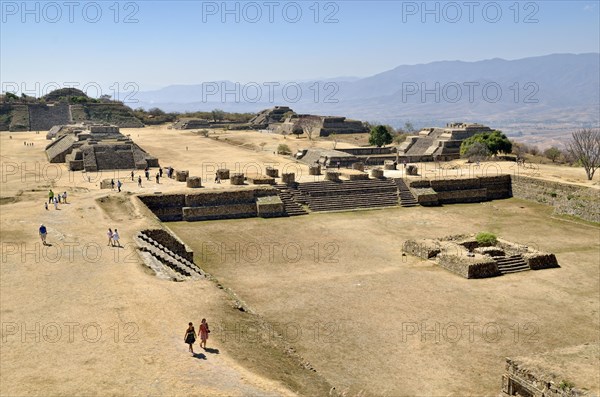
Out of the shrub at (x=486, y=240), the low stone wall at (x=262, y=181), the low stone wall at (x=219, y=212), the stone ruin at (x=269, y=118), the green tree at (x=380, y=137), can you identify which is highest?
the stone ruin at (x=269, y=118)

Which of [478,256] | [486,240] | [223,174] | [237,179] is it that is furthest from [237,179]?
[478,256]

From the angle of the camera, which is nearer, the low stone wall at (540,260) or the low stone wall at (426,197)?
the low stone wall at (540,260)

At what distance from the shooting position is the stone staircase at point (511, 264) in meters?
24.9

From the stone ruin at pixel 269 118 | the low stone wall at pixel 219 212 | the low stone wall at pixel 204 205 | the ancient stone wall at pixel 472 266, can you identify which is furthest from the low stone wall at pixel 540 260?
the stone ruin at pixel 269 118

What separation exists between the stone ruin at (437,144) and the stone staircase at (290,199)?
20566 mm

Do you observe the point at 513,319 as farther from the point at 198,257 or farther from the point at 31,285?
the point at 31,285

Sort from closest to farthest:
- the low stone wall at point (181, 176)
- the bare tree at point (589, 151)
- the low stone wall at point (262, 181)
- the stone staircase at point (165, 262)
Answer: the stone staircase at point (165, 262) < the low stone wall at point (262, 181) < the low stone wall at point (181, 176) < the bare tree at point (589, 151)

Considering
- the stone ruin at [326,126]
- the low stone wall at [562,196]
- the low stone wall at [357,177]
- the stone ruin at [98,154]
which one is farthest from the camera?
the stone ruin at [326,126]

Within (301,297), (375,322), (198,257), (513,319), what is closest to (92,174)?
(198,257)

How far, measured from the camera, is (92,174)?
4381 centimetres

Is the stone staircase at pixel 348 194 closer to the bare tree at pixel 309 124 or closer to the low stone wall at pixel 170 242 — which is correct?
the low stone wall at pixel 170 242

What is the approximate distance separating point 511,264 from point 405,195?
50.2 feet

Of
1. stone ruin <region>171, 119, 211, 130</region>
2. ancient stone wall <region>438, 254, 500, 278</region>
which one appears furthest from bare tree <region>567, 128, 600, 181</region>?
stone ruin <region>171, 119, 211, 130</region>

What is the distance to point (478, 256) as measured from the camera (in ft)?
82.3
